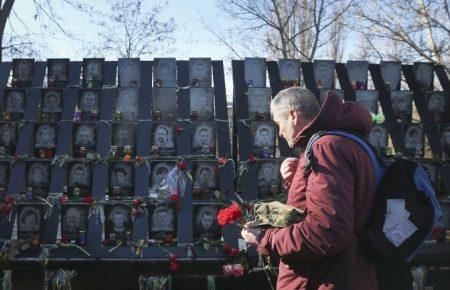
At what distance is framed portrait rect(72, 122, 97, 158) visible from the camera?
5.11 m

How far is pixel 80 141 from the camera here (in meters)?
5.11

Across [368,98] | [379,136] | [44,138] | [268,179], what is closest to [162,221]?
[268,179]

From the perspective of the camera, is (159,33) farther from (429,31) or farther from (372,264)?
(372,264)

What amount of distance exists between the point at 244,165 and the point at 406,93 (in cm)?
209

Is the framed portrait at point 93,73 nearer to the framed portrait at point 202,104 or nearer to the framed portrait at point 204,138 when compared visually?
the framed portrait at point 202,104

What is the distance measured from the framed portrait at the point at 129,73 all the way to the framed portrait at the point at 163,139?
60cm

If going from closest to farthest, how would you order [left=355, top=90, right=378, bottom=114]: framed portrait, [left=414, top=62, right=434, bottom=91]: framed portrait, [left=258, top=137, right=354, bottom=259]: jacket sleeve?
1. [left=258, top=137, right=354, bottom=259]: jacket sleeve
2. [left=355, top=90, right=378, bottom=114]: framed portrait
3. [left=414, top=62, right=434, bottom=91]: framed portrait

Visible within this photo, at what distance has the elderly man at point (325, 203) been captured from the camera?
6.15 ft

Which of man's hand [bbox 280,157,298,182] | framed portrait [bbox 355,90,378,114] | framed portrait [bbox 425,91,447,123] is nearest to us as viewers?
man's hand [bbox 280,157,298,182]

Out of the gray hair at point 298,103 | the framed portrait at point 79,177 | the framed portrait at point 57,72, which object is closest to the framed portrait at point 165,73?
the framed portrait at point 57,72

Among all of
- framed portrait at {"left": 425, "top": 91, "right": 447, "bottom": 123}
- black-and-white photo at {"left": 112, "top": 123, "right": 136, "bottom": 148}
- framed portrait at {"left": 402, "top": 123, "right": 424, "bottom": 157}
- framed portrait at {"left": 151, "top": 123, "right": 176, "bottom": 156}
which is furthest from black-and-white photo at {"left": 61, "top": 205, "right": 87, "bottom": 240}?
framed portrait at {"left": 425, "top": 91, "right": 447, "bottom": 123}

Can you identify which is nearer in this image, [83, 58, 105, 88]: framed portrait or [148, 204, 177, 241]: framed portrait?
[148, 204, 177, 241]: framed portrait

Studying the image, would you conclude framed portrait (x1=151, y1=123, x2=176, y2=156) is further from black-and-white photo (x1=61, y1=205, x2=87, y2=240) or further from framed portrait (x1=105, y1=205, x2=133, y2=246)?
black-and-white photo (x1=61, y1=205, x2=87, y2=240)

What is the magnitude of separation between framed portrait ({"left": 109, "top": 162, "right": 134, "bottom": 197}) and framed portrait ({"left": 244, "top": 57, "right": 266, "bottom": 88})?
161 cm
